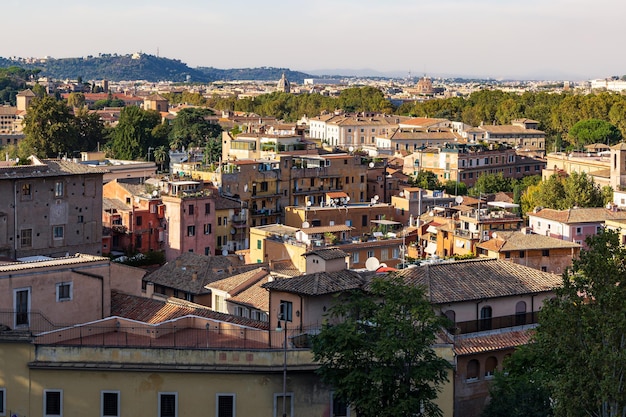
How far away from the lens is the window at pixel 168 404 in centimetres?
1545

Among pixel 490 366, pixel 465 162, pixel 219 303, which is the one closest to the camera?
pixel 490 366

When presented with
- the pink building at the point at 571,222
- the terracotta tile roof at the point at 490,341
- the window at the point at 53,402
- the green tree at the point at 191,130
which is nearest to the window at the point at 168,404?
the window at the point at 53,402

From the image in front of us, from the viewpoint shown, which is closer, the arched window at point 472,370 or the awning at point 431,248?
the arched window at point 472,370

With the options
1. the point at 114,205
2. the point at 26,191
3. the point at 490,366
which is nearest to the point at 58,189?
the point at 26,191

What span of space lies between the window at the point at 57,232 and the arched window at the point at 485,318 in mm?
14685

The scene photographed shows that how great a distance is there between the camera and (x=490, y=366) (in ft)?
64.1

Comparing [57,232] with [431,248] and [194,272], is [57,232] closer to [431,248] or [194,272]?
[194,272]

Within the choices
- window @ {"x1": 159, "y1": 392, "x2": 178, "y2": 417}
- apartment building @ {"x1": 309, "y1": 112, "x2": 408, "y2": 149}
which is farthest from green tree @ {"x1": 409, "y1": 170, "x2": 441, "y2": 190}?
window @ {"x1": 159, "y1": 392, "x2": 178, "y2": 417}

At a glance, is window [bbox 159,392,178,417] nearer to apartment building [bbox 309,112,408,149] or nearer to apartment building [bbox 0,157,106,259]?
apartment building [bbox 0,157,106,259]

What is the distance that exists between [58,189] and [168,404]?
16.7m

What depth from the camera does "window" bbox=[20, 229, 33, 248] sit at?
30031 mm

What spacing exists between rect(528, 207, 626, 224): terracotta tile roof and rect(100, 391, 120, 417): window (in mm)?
23728

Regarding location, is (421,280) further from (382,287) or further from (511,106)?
(511,106)

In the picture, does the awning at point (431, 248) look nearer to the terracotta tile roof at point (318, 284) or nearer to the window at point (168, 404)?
the terracotta tile roof at point (318, 284)
